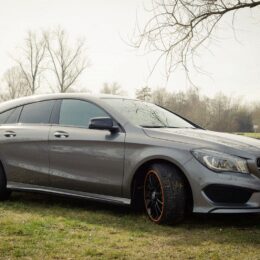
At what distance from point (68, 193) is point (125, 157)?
108cm

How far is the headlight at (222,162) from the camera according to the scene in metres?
5.09

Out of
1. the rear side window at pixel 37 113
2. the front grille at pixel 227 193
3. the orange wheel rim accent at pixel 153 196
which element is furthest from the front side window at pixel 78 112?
the front grille at pixel 227 193

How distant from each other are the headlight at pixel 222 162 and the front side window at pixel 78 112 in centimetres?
155

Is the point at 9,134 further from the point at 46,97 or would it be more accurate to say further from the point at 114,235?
the point at 114,235

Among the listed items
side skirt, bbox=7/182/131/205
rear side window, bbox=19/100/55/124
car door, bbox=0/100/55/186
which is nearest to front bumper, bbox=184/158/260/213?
side skirt, bbox=7/182/131/205

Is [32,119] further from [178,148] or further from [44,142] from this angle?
[178,148]

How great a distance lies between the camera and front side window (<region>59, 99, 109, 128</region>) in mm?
6309

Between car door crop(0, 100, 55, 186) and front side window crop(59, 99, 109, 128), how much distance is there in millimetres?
259

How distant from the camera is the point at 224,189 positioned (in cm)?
506

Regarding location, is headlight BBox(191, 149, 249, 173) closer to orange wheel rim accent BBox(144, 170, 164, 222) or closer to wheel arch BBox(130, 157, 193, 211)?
wheel arch BBox(130, 157, 193, 211)

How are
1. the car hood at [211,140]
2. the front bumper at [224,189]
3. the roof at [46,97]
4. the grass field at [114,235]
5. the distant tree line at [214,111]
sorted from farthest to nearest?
the distant tree line at [214,111]
the roof at [46,97]
the car hood at [211,140]
the front bumper at [224,189]
the grass field at [114,235]

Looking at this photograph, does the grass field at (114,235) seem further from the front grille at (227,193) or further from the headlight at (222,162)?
the headlight at (222,162)

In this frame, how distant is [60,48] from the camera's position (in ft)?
181

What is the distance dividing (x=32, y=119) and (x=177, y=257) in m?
3.60
